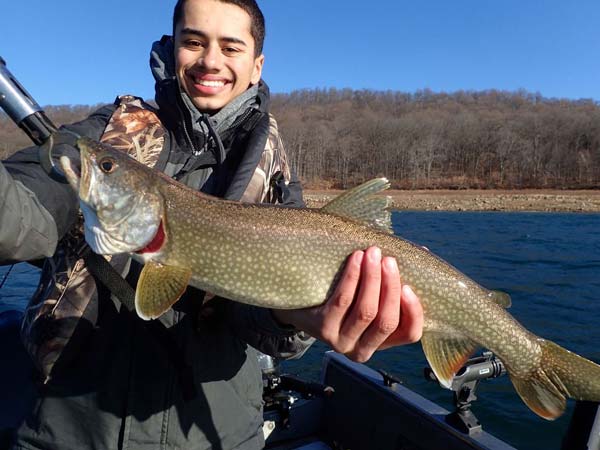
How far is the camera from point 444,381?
10.2ft

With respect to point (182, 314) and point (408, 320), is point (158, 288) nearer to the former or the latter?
point (182, 314)

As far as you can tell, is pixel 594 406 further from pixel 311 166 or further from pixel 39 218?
pixel 311 166

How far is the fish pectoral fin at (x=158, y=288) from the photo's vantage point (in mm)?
2402

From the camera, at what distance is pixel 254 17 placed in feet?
10.4

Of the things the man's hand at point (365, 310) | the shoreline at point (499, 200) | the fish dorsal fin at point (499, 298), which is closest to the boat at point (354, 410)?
the fish dorsal fin at point (499, 298)

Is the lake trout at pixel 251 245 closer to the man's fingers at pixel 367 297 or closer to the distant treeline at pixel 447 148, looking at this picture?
the man's fingers at pixel 367 297

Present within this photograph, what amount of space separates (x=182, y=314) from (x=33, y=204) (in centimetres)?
102

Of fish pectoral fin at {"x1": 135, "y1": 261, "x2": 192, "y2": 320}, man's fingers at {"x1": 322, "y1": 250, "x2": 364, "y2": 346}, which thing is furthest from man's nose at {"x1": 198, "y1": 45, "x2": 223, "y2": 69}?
man's fingers at {"x1": 322, "y1": 250, "x2": 364, "y2": 346}

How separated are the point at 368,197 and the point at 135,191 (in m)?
Result: 1.33

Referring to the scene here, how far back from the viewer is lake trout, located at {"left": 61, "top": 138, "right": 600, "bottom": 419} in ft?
8.45

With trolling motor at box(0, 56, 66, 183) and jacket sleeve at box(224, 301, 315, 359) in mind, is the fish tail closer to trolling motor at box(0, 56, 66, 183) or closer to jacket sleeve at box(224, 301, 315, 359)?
jacket sleeve at box(224, 301, 315, 359)

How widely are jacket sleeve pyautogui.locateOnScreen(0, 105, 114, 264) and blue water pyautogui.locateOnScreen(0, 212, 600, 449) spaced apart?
20.4ft

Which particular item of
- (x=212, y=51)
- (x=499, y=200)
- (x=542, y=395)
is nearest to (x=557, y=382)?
(x=542, y=395)

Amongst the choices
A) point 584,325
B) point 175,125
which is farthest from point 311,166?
point 175,125
